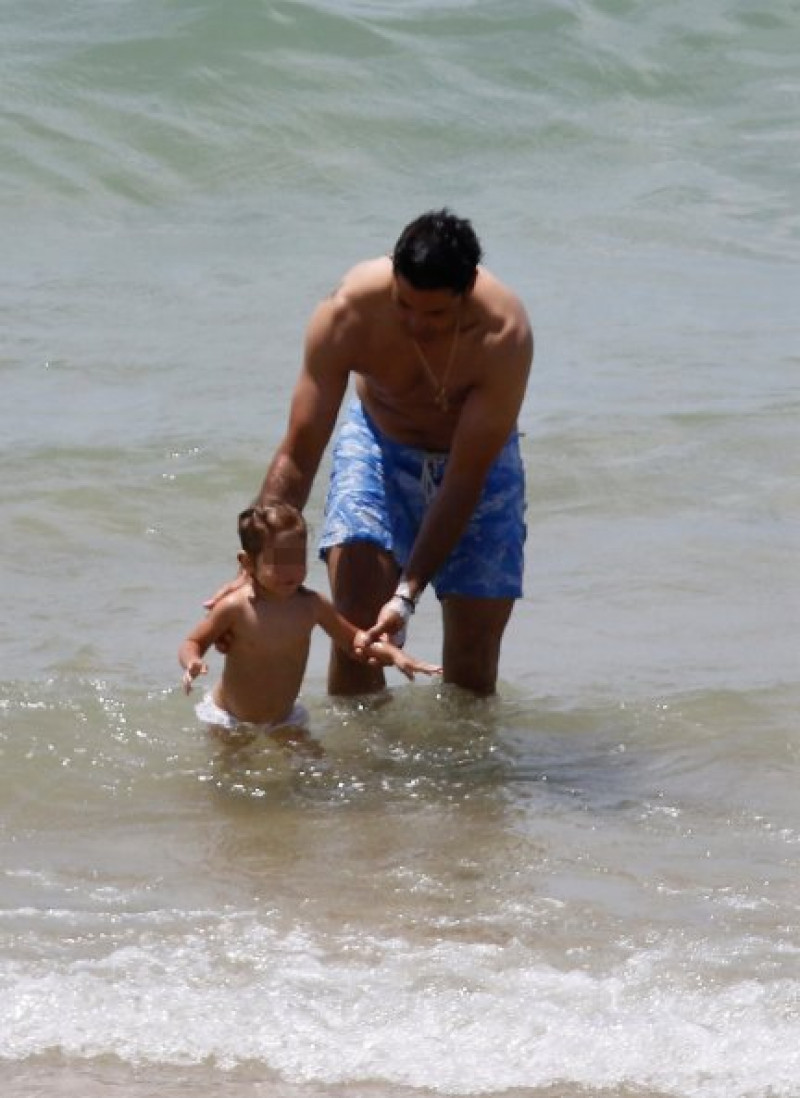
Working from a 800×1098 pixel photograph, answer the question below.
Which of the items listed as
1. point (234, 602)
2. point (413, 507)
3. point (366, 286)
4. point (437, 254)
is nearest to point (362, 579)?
point (413, 507)

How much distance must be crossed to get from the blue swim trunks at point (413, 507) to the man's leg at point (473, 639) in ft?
0.17

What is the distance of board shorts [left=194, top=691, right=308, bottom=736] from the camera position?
587cm

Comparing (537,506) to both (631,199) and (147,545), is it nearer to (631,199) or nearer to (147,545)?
(147,545)

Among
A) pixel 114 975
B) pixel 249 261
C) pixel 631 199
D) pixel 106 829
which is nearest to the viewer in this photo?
pixel 114 975

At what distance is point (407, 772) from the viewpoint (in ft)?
18.7

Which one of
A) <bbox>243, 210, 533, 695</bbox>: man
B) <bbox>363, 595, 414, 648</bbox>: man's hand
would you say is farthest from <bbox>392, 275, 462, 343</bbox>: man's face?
<bbox>363, 595, 414, 648</bbox>: man's hand

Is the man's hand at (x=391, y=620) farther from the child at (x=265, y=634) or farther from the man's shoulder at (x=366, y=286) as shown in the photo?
the man's shoulder at (x=366, y=286)

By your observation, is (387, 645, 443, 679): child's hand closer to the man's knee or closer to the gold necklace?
the man's knee

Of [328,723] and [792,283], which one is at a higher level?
[792,283]

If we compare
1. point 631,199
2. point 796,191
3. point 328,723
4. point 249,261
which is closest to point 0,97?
point 249,261

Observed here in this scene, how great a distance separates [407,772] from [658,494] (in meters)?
3.18

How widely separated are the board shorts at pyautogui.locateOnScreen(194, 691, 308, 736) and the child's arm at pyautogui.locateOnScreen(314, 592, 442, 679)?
0.73ft

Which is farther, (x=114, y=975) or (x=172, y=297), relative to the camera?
(x=172, y=297)

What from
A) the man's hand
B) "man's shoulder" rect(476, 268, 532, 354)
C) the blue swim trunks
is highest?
"man's shoulder" rect(476, 268, 532, 354)
